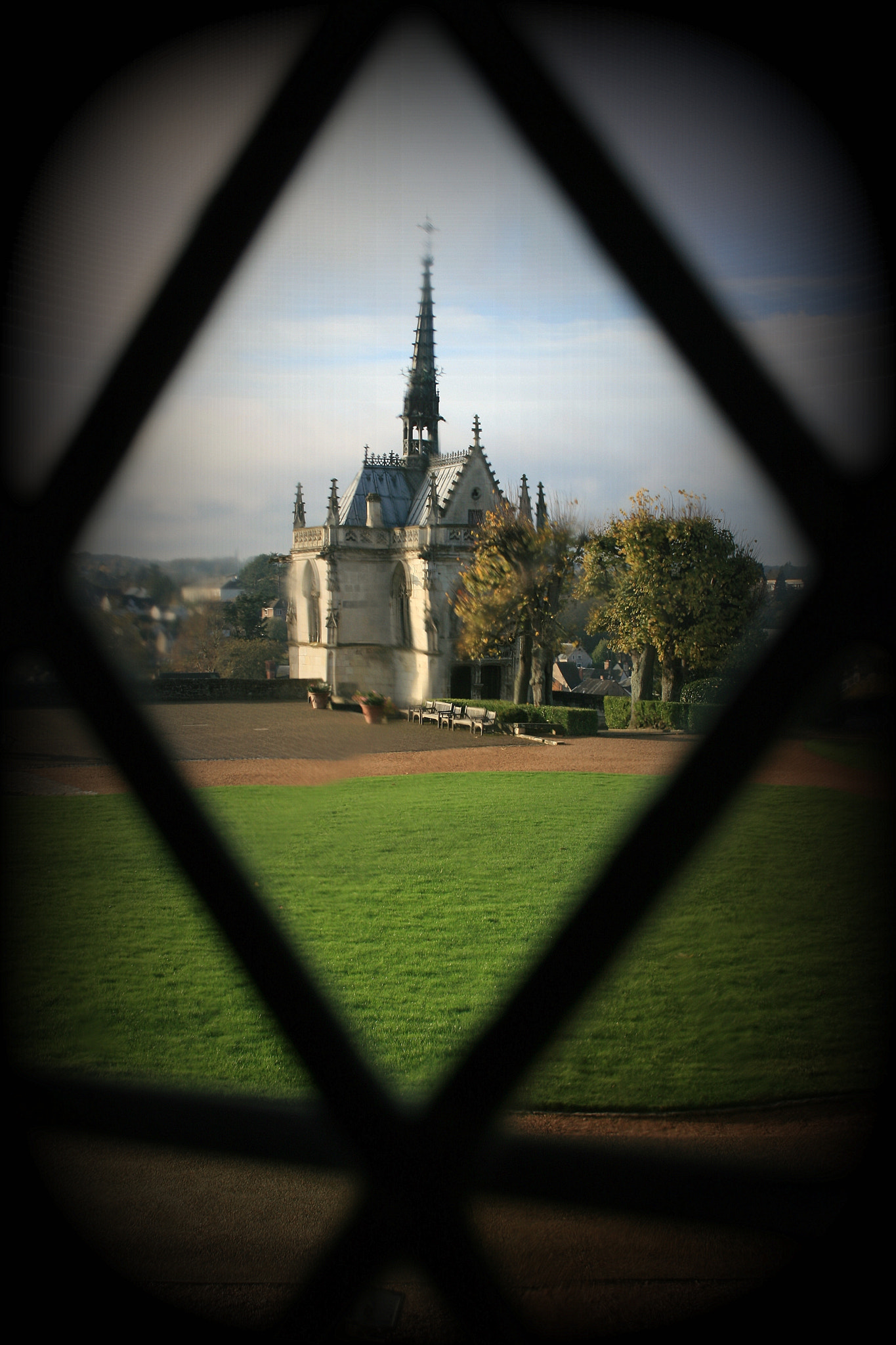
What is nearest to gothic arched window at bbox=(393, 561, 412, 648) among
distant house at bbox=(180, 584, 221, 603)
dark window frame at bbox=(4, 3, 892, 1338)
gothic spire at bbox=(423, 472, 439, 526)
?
gothic spire at bbox=(423, 472, 439, 526)

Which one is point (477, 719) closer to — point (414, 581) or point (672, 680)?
point (672, 680)

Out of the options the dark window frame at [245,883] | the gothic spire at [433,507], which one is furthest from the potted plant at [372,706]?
the dark window frame at [245,883]

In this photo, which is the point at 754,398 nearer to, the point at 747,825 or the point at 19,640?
the point at 19,640

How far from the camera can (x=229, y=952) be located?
1.16 m

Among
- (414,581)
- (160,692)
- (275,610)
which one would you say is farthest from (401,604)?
(160,692)

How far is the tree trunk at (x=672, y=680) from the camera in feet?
58.4

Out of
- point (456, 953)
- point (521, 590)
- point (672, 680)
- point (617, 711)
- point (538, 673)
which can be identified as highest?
point (521, 590)

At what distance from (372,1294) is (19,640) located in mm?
1316

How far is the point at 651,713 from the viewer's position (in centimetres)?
1948

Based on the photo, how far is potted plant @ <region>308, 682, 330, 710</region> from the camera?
1351 cm

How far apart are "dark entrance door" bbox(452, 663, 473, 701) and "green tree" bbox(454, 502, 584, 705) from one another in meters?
0.87

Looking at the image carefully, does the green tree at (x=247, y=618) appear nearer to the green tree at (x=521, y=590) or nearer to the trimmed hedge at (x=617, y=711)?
the green tree at (x=521, y=590)

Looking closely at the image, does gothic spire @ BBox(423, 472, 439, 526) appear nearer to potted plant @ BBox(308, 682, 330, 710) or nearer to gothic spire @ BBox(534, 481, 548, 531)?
gothic spire @ BBox(534, 481, 548, 531)

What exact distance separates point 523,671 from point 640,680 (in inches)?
174
